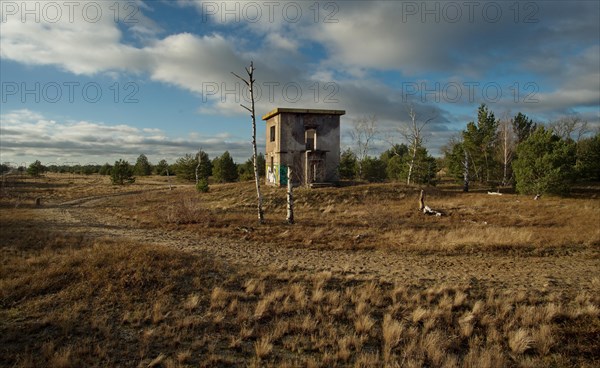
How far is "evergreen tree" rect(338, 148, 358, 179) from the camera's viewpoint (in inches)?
2036

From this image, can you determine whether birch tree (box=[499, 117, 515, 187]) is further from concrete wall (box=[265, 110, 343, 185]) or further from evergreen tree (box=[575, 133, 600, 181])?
concrete wall (box=[265, 110, 343, 185])

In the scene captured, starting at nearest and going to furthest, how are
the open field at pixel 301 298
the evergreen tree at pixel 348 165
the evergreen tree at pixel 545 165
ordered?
the open field at pixel 301 298, the evergreen tree at pixel 545 165, the evergreen tree at pixel 348 165

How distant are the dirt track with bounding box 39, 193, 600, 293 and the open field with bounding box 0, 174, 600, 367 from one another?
0.08 meters

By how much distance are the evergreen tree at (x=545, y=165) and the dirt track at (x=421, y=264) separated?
20.3 meters

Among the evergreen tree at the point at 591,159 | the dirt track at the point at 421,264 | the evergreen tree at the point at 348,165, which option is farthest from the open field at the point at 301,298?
the evergreen tree at the point at 348,165

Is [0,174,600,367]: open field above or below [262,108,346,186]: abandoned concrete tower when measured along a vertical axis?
below

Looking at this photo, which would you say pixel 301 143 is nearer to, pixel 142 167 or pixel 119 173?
pixel 119 173

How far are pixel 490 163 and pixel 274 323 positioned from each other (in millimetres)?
46229

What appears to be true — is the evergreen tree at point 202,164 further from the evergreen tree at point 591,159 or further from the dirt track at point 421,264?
the evergreen tree at point 591,159

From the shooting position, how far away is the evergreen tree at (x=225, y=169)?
58594 mm

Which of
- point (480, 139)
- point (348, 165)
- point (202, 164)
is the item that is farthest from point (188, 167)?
point (480, 139)

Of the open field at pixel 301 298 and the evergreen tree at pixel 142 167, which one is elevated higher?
the evergreen tree at pixel 142 167

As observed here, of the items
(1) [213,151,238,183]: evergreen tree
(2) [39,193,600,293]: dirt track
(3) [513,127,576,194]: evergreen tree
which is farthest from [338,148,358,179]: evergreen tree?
(2) [39,193,600,293]: dirt track

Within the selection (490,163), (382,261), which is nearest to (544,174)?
(490,163)
